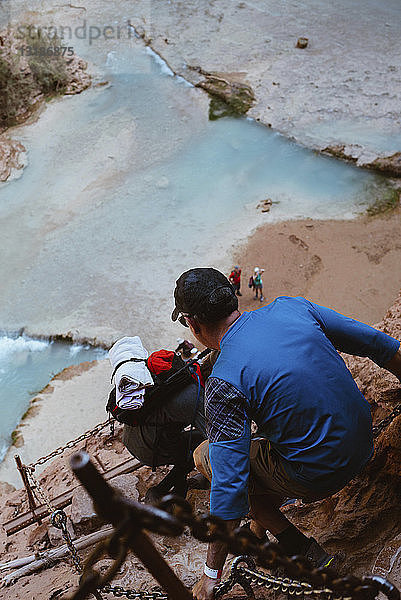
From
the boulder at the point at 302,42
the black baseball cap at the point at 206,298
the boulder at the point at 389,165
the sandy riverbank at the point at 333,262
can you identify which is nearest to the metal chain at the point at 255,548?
the black baseball cap at the point at 206,298

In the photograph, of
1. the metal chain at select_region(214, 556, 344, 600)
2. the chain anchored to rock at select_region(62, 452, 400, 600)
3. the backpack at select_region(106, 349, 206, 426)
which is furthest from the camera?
the backpack at select_region(106, 349, 206, 426)

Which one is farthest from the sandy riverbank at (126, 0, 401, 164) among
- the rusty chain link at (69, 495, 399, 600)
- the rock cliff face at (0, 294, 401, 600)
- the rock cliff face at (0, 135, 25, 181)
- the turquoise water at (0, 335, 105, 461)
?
the rusty chain link at (69, 495, 399, 600)

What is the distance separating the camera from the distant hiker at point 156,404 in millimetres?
3320

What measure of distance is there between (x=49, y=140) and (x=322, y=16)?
30.8ft

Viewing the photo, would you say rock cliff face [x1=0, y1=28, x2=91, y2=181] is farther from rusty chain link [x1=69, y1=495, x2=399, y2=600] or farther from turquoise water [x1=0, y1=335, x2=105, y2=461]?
rusty chain link [x1=69, y1=495, x2=399, y2=600]

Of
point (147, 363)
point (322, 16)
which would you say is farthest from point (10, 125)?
point (147, 363)

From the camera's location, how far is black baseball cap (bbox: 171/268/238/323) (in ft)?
8.14

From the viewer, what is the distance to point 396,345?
2.58m

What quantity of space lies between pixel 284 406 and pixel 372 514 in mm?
1291

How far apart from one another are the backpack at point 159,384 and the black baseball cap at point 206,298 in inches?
35.6

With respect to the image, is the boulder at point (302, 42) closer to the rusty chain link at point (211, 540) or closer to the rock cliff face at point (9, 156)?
the rock cliff face at point (9, 156)

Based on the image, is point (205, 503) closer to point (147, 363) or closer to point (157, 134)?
point (147, 363)

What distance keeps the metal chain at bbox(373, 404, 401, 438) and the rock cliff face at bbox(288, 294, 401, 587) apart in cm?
Answer: 3

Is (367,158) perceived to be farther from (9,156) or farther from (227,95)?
(9,156)
